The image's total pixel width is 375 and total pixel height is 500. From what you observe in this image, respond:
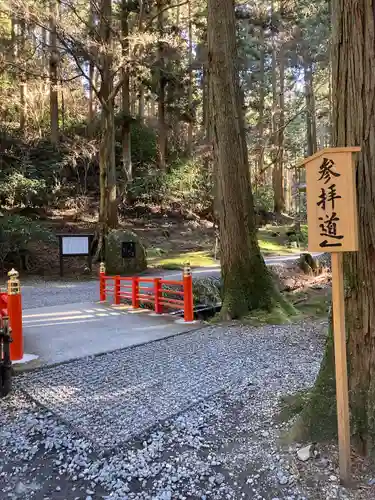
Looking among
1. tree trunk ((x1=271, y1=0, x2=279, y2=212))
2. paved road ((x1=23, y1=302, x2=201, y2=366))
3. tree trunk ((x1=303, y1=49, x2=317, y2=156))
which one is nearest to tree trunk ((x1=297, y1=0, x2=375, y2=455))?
paved road ((x1=23, y1=302, x2=201, y2=366))

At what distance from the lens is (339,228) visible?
2.35m

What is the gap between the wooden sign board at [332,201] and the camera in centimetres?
232

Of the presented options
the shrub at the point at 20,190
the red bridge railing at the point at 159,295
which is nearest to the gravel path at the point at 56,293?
the red bridge railing at the point at 159,295

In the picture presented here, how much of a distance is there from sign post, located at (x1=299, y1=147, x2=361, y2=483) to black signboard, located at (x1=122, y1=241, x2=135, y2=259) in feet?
36.4

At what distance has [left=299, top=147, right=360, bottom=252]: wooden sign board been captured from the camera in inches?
91.4

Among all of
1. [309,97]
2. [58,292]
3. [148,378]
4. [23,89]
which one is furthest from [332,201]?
[23,89]

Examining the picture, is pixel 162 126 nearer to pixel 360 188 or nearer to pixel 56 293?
pixel 56 293

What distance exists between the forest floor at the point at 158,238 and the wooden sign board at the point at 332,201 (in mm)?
11870

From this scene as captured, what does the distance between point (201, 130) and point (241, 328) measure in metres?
20.5

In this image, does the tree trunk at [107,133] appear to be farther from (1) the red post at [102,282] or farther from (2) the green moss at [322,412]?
(2) the green moss at [322,412]

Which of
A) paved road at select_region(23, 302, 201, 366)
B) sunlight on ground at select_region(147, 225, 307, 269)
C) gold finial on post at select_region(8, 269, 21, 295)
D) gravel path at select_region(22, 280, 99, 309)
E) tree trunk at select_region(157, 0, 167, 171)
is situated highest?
tree trunk at select_region(157, 0, 167, 171)

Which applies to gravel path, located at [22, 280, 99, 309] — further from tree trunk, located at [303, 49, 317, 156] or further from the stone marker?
tree trunk, located at [303, 49, 317, 156]

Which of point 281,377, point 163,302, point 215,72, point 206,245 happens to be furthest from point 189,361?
point 206,245

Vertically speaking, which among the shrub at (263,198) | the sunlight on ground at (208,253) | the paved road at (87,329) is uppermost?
the shrub at (263,198)
